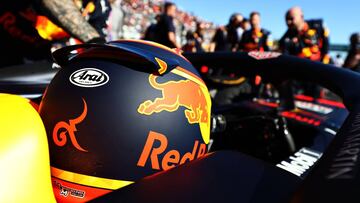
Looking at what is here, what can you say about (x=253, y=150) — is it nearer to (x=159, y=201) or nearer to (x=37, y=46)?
(x=159, y=201)

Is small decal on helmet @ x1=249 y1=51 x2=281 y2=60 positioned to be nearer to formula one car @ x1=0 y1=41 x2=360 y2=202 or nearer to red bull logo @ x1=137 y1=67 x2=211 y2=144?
formula one car @ x1=0 y1=41 x2=360 y2=202

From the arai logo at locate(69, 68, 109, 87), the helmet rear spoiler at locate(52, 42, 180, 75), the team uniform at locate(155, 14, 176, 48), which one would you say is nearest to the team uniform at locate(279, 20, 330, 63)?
the team uniform at locate(155, 14, 176, 48)

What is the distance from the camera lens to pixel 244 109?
7.70 ft

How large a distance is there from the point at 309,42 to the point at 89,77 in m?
5.00

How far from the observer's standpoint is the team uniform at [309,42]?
216 inches

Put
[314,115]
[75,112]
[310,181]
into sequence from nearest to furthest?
[310,181], [75,112], [314,115]

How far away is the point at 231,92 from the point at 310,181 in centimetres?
299

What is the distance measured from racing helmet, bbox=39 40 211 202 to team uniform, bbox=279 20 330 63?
4.78 m

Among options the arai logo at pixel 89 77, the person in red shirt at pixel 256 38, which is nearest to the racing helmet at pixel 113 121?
the arai logo at pixel 89 77

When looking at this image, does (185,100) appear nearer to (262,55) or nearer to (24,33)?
(262,55)

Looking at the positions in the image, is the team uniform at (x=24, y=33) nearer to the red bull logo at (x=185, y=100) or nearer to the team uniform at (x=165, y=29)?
the red bull logo at (x=185, y=100)

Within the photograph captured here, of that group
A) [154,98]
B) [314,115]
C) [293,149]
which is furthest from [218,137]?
[154,98]

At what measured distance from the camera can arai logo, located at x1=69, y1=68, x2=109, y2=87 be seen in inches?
40.2

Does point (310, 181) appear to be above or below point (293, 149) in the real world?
above
